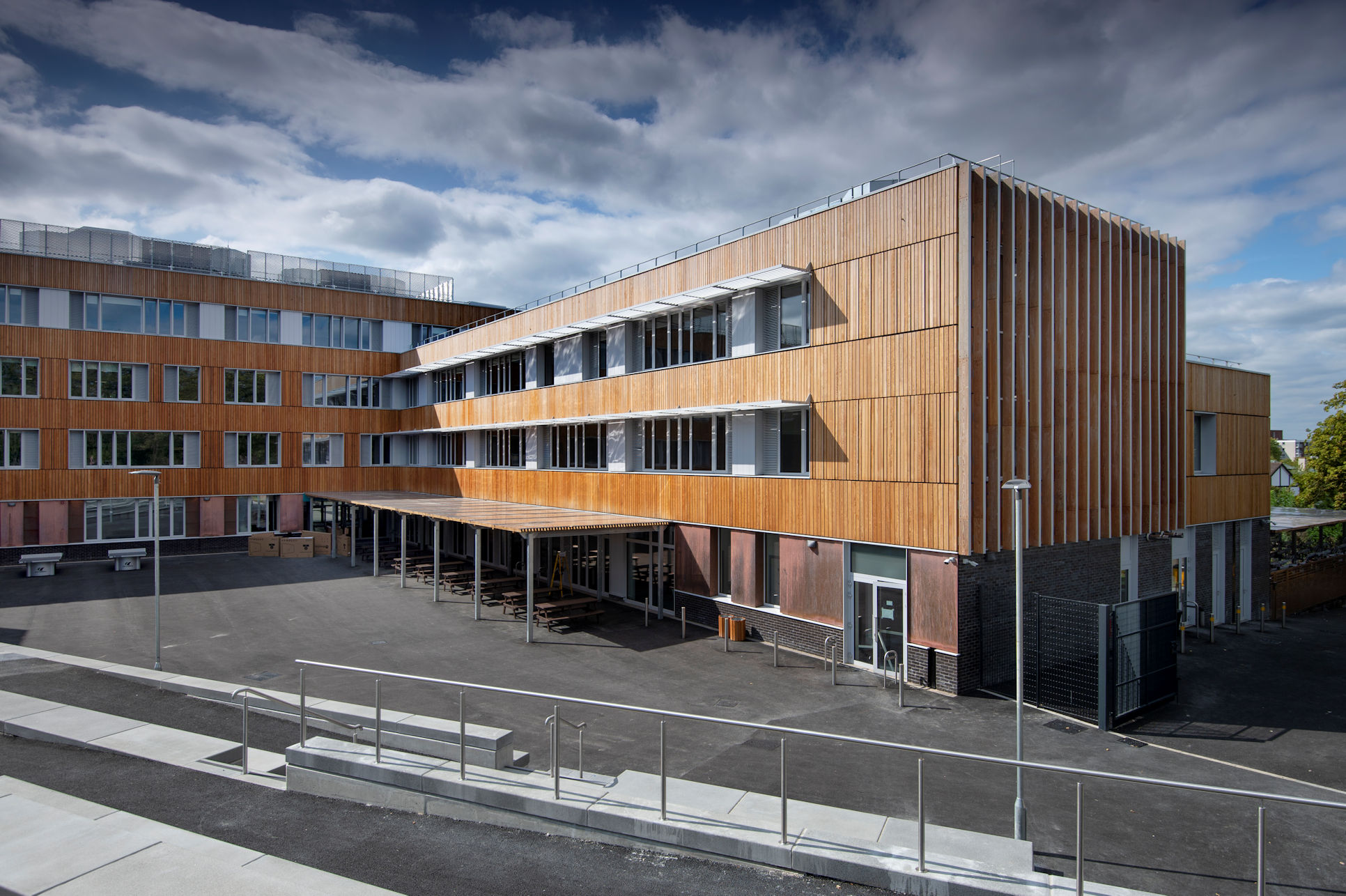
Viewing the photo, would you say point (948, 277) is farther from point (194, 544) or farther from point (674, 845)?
point (194, 544)

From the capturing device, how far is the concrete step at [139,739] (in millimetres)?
10859

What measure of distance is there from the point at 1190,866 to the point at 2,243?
45.6 meters

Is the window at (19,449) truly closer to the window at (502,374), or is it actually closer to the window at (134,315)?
the window at (134,315)

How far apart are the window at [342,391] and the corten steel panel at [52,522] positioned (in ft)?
37.5

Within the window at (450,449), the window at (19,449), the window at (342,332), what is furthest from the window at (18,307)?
the window at (450,449)

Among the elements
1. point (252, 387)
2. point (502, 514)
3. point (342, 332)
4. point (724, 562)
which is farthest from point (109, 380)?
point (724, 562)

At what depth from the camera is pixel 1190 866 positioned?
8664mm

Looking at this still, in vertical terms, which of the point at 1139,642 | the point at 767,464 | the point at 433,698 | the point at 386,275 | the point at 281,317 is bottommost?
the point at 433,698

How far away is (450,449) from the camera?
38469 millimetres

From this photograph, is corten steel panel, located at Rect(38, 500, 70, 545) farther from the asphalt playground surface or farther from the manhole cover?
the manhole cover

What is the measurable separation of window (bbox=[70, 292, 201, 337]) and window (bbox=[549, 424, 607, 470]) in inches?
832

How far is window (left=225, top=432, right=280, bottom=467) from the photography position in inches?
1494

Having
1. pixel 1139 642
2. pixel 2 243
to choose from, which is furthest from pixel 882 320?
pixel 2 243

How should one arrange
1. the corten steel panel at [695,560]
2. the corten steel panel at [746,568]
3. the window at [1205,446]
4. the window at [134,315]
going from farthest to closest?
the window at [134,315], the window at [1205,446], the corten steel panel at [695,560], the corten steel panel at [746,568]
